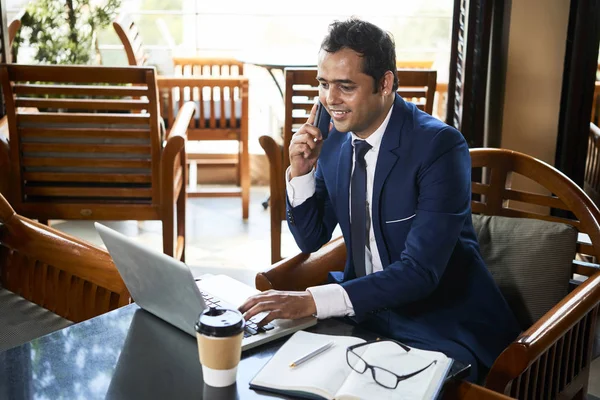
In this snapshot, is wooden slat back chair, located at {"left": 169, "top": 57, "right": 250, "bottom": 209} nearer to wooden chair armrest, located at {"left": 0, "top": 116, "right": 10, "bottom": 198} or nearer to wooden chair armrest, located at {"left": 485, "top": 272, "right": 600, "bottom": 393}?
wooden chair armrest, located at {"left": 0, "top": 116, "right": 10, "bottom": 198}

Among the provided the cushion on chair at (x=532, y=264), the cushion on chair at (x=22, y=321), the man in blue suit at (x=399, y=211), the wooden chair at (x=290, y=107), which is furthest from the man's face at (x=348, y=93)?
the wooden chair at (x=290, y=107)

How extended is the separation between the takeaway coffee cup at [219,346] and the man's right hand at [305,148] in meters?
0.65

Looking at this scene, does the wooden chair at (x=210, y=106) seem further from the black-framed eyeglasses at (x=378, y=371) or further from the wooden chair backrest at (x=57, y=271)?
the black-framed eyeglasses at (x=378, y=371)

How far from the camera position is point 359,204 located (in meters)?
1.84

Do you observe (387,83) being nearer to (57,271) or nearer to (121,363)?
(121,363)

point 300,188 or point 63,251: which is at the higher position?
point 300,188

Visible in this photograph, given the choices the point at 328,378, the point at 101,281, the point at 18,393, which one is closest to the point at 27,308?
the point at 101,281

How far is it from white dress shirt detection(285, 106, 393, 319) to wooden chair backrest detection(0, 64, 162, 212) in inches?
47.8

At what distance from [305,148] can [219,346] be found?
2.36ft

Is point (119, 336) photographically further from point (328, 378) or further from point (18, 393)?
point (328, 378)

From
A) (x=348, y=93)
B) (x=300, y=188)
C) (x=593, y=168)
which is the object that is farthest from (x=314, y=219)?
(x=593, y=168)

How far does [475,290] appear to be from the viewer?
1.78 metres

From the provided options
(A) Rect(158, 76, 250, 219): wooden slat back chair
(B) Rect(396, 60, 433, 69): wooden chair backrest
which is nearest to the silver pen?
(A) Rect(158, 76, 250, 219): wooden slat back chair

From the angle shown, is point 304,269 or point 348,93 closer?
point 348,93
